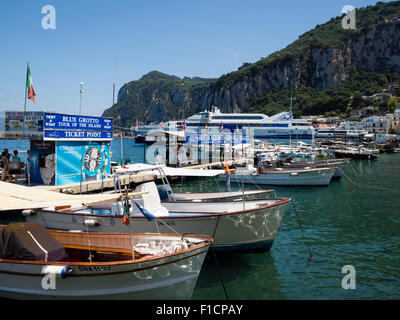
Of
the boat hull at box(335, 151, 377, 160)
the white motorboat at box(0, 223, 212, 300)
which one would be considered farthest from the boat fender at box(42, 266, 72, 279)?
the boat hull at box(335, 151, 377, 160)

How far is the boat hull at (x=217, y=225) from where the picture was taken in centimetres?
1169

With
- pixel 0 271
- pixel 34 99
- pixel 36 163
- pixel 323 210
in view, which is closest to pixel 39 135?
pixel 36 163

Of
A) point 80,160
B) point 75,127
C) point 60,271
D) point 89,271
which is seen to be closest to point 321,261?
point 89,271

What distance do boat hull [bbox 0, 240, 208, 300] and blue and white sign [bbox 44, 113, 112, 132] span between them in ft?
41.7

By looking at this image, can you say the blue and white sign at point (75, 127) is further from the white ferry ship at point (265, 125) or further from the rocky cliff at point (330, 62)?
the rocky cliff at point (330, 62)

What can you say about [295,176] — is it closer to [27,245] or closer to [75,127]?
[75,127]

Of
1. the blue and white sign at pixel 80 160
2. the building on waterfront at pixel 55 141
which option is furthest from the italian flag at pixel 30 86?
the blue and white sign at pixel 80 160

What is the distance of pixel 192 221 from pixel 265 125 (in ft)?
308

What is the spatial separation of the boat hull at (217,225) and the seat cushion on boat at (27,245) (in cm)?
339

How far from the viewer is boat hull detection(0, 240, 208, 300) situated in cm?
761

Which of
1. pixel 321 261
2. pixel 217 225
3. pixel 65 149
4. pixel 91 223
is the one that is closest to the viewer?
pixel 217 225

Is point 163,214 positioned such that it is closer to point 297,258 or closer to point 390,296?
point 297,258

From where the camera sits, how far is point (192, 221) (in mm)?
11648
